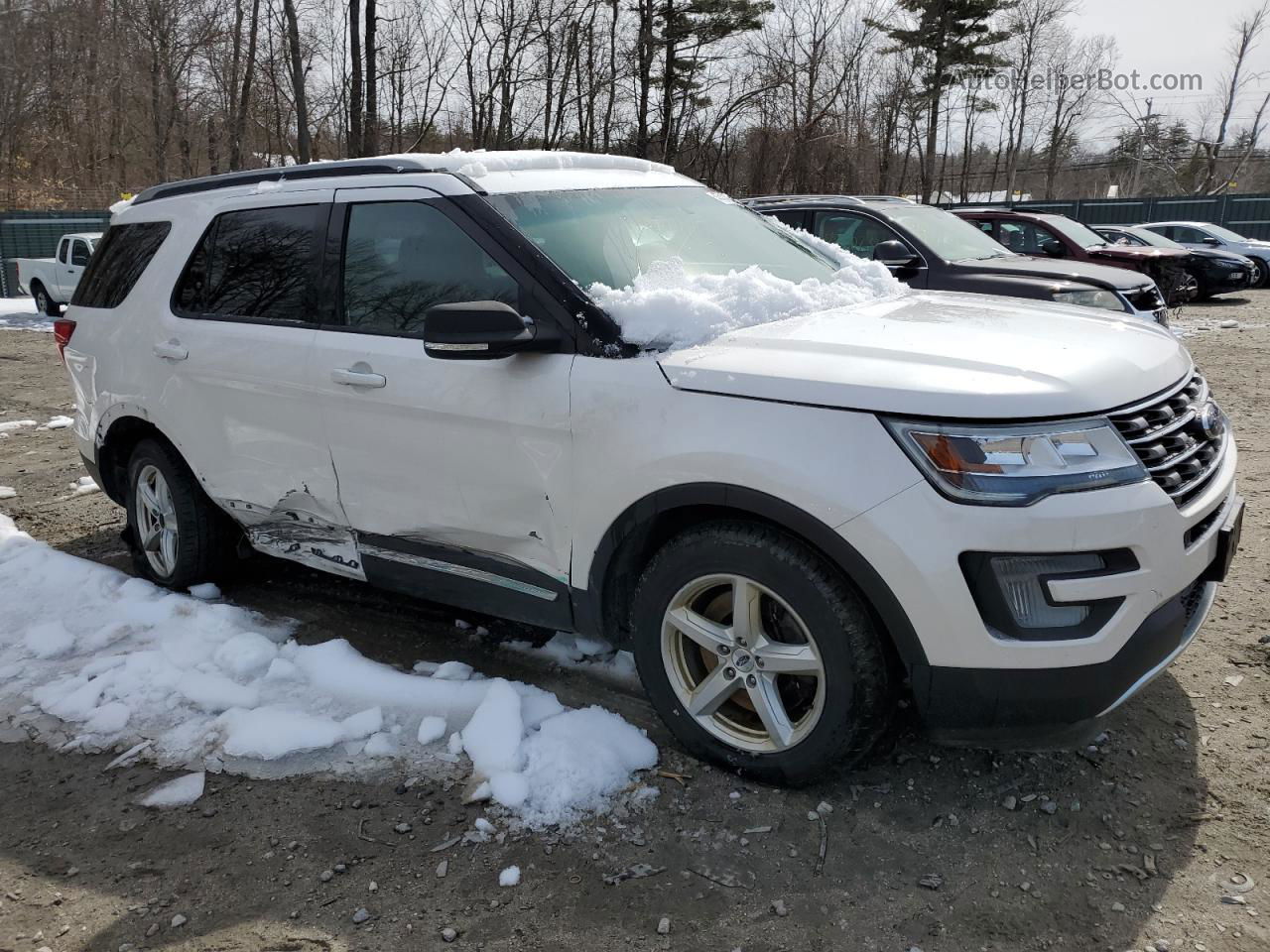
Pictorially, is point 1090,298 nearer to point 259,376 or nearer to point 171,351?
point 259,376

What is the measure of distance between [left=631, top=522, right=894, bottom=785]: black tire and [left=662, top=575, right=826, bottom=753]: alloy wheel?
0.08 ft

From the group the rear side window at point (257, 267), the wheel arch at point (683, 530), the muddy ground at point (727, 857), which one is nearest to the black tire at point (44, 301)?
the rear side window at point (257, 267)

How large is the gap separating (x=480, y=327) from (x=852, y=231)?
272 inches

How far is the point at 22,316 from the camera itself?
18328 mm

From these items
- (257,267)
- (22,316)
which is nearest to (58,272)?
(22,316)

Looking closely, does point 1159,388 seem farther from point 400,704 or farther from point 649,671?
point 400,704

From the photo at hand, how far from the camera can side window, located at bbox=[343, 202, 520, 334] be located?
129 inches

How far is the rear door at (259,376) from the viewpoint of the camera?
3.74m

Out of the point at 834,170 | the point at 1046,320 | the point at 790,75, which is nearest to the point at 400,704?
the point at 1046,320

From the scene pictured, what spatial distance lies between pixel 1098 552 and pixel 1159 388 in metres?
0.64

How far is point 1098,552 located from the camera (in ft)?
7.82

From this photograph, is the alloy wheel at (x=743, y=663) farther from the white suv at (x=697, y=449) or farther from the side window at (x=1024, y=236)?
the side window at (x=1024, y=236)

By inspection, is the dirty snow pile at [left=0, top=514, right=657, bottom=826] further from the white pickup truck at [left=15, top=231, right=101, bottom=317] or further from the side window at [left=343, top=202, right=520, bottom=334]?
the white pickup truck at [left=15, top=231, right=101, bottom=317]

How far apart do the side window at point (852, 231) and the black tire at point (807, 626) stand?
6.61 meters
